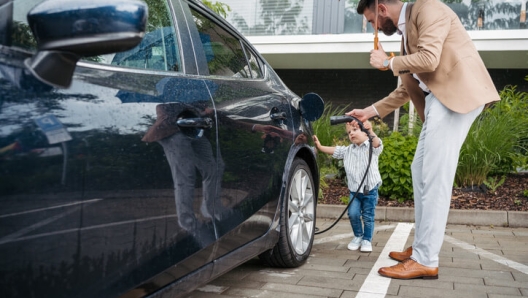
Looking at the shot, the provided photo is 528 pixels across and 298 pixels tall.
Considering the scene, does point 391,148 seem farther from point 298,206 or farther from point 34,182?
point 34,182

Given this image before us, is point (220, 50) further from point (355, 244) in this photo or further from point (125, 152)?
point (355, 244)

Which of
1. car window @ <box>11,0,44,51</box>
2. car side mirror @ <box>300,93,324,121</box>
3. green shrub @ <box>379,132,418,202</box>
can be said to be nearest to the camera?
car window @ <box>11,0,44,51</box>

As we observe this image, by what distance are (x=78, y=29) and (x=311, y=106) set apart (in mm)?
2610

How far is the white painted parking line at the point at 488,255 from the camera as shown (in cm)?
388

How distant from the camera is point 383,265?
3904mm

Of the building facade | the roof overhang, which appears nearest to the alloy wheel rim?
the roof overhang

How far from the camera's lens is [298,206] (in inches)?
146

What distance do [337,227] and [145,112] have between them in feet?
13.5

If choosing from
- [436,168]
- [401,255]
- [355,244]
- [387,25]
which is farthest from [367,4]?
[355,244]

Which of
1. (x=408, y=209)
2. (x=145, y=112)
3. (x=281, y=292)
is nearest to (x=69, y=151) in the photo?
(x=145, y=112)

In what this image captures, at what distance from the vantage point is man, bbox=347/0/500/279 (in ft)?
10.9

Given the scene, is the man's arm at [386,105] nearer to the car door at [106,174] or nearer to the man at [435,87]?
the man at [435,87]

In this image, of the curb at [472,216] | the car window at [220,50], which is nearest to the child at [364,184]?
the car window at [220,50]

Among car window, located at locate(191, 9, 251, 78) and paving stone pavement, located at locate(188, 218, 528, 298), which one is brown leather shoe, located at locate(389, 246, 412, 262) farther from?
car window, located at locate(191, 9, 251, 78)
